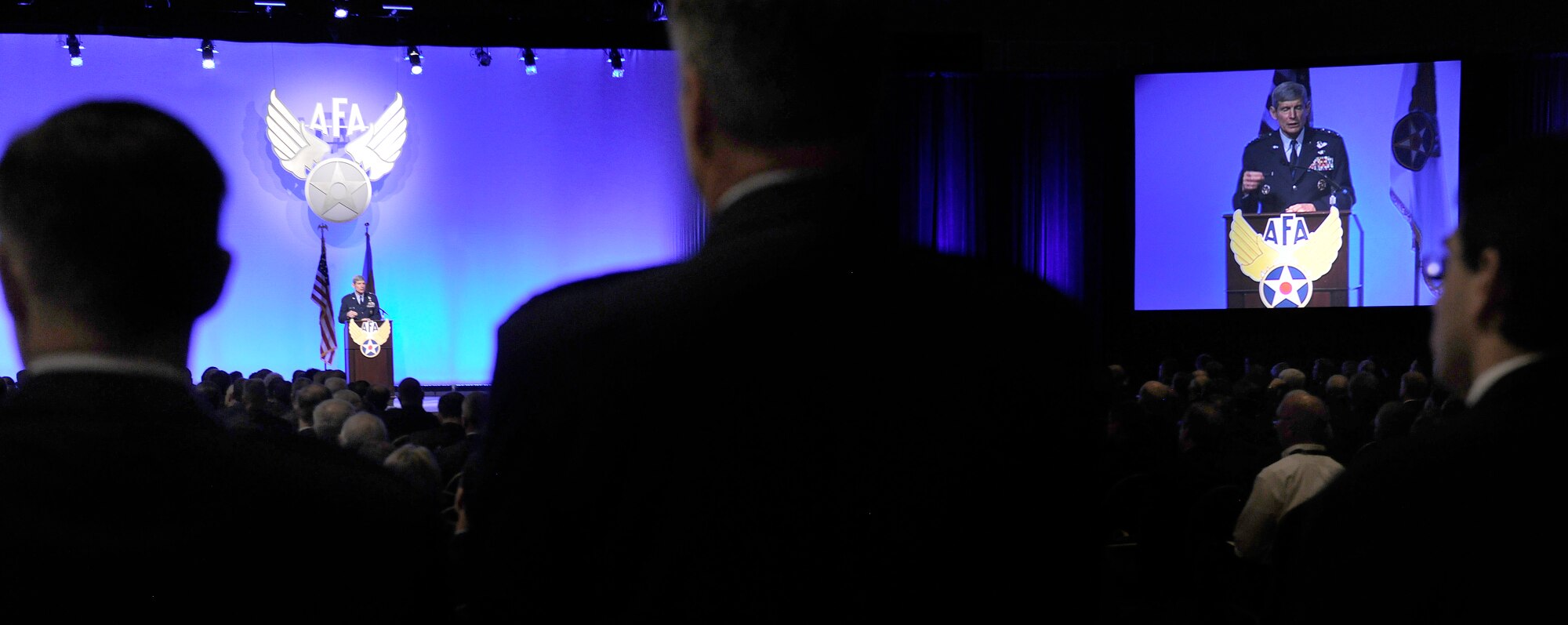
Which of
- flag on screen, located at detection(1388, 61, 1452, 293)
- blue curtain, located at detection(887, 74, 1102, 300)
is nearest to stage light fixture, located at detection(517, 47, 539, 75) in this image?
blue curtain, located at detection(887, 74, 1102, 300)

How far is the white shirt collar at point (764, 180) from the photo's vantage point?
0.80 metres

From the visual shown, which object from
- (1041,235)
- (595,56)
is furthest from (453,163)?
(1041,235)

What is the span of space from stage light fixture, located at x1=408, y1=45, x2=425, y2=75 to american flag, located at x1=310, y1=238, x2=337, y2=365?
1.87 metres

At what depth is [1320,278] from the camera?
11141 millimetres

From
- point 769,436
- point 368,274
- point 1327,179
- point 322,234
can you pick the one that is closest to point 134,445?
point 769,436

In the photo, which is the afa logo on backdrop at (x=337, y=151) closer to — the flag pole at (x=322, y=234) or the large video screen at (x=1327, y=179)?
the flag pole at (x=322, y=234)

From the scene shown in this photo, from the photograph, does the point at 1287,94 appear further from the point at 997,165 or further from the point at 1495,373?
the point at 1495,373

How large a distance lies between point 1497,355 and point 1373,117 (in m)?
11.1

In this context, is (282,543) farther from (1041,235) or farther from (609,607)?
(1041,235)

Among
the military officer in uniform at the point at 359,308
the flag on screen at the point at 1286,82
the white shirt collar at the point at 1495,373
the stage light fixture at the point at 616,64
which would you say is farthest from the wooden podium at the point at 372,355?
the white shirt collar at the point at 1495,373

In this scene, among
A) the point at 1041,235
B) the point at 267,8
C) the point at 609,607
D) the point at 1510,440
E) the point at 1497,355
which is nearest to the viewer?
the point at 609,607

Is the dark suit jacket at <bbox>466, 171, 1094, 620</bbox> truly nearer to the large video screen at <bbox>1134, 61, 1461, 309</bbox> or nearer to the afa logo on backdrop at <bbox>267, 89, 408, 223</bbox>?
the large video screen at <bbox>1134, 61, 1461, 309</bbox>

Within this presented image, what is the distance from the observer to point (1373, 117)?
36.3ft

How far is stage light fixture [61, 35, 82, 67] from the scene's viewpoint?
10641 millimetres
